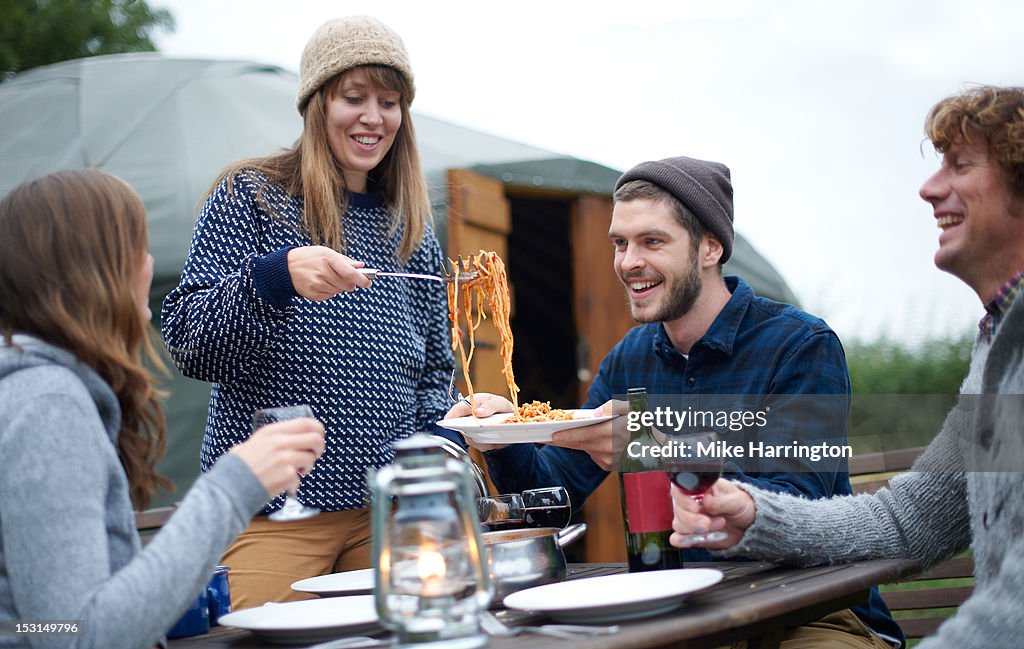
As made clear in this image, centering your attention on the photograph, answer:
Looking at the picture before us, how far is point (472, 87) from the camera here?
14844 mm

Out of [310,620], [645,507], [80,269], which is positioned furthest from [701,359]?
[80,269]

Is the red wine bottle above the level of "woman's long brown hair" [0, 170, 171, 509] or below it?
below

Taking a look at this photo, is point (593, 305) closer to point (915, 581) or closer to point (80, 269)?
point (915, 581)

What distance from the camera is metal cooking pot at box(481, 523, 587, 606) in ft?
6.81

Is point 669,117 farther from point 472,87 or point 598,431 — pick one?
point 598,431

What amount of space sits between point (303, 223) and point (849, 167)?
15.5 meters

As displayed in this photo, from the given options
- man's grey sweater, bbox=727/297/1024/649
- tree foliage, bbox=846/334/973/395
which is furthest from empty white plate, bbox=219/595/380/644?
tree foliage, bbox=846/334/973/395

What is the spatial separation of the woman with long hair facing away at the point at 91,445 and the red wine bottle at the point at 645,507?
28.0 inches

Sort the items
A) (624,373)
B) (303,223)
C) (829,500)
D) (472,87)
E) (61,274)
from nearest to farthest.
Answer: (61,274) → (829,500) → (303,223) → (624,373) → (472,87)

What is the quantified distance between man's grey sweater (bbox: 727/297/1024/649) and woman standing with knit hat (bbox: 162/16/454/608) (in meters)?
1.19

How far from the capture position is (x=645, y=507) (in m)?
2.14

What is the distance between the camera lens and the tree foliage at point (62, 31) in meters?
12.9

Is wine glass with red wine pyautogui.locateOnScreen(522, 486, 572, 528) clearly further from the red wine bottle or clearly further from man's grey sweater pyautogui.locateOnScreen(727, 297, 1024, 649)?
man's grey sweater pyautogui.locateOnScreen(727, 297, 1024, 649)

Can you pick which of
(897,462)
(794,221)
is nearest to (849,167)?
(794,221)
